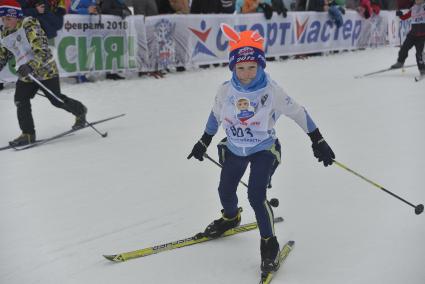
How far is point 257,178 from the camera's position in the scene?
3.45 metres

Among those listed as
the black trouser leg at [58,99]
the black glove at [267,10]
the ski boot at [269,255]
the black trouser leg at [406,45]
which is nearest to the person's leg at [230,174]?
the ski boot at [269,255]

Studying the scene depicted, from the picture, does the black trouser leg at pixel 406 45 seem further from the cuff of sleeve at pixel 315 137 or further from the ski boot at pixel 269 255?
the ski boot at pixel 269 255

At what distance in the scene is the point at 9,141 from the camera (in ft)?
23.4

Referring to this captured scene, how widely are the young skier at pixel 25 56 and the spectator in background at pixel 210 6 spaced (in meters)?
7.67

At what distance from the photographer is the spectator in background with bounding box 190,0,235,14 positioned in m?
14.2

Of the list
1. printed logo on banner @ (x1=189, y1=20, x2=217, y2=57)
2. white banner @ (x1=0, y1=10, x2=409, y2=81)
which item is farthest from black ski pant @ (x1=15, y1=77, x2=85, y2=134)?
printed logo on banner @ (x1=189, y1=20, x2=217, y2=57)

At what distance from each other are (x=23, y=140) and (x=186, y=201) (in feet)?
9.65

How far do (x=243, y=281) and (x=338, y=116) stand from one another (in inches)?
206

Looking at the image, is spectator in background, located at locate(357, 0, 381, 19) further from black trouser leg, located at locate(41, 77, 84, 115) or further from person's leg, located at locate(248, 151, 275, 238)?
person's leg, located at locate(248, 151, 275, 238)

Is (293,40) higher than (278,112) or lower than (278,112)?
lower

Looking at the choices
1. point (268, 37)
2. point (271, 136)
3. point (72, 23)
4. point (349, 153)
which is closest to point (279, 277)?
point (271, 136)

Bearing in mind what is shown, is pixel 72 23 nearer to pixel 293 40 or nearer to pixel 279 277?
pixel 293 40

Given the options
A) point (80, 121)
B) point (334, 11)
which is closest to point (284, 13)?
point (334, 11)

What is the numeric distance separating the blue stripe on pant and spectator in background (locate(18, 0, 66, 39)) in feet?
21.1
